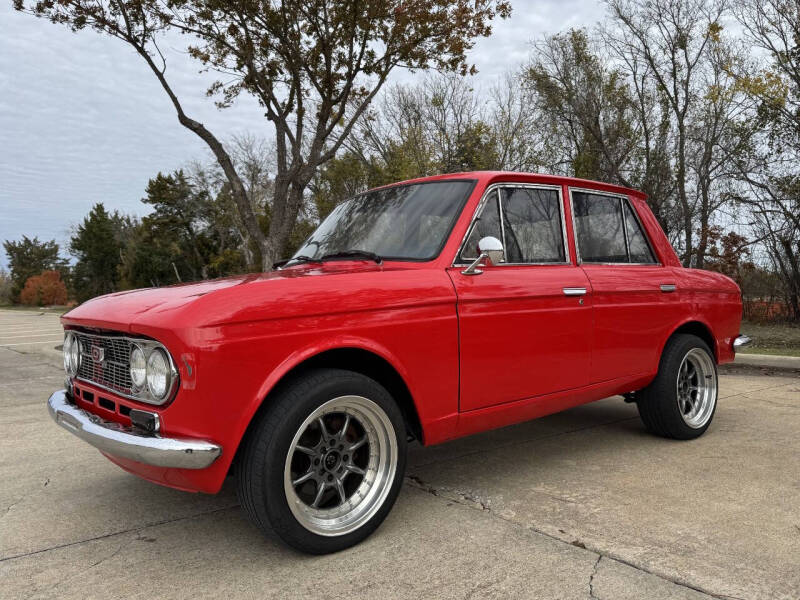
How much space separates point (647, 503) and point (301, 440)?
1.83 m

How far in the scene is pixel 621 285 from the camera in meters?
3.97

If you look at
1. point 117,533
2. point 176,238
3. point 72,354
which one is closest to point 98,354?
point 72,354

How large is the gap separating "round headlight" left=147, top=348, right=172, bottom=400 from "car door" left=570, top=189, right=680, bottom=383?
253cm

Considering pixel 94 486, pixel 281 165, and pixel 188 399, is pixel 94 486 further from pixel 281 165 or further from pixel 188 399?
pixel 281 165

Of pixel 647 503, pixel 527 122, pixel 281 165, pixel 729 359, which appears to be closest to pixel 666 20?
pixel 527 122

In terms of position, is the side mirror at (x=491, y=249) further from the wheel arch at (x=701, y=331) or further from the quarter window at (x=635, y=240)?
the wheel arch at (x=701, y=331)

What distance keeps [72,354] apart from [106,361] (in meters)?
0.49

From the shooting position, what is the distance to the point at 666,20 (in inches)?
621

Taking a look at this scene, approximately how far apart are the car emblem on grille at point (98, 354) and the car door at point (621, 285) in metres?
2.75

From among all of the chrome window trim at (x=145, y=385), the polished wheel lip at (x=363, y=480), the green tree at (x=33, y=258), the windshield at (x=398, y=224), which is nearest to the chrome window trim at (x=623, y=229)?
the windshield at (x=398, y=224)

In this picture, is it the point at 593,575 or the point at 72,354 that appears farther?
the point at 72,354

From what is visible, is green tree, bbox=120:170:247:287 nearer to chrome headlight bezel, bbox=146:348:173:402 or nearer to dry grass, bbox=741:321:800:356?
dry grass, bbox=741:321:800:356

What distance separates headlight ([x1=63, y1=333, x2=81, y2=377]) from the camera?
3.11 m

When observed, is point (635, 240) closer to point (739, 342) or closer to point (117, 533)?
point (739, 342)
